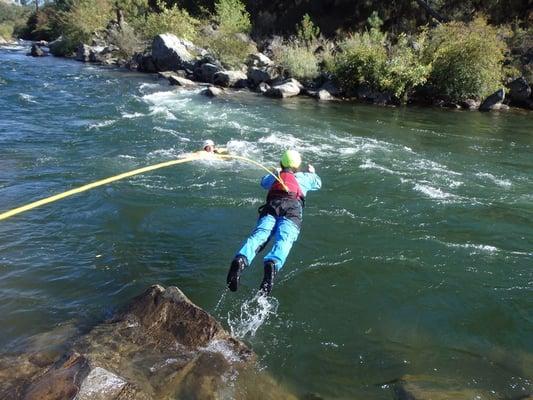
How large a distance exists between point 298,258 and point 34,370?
4.10 m

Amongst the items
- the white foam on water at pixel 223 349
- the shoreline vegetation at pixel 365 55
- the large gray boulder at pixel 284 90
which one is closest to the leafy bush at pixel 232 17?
the shoreline vegetation at pixel 365 55

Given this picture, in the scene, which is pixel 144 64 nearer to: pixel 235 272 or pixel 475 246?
pixel 475 246

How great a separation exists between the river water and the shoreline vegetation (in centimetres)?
856

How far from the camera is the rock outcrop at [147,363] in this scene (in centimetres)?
429

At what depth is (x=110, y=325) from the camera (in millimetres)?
5484

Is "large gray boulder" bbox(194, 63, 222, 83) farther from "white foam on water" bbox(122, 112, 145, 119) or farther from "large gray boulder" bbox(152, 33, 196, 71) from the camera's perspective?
"white foam on water" bbox(122, 112, 145, 119)

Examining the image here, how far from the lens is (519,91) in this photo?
24.6 meters

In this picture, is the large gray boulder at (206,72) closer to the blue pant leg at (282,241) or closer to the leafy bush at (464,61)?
the leafy bush at (464,61)

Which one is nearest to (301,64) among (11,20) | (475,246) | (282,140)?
(282,140)

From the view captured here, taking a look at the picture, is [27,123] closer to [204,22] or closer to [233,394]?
[233,394]

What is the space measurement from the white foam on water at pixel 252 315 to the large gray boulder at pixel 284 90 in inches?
731

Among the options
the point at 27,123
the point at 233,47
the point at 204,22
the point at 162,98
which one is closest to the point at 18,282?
the point at 27,123

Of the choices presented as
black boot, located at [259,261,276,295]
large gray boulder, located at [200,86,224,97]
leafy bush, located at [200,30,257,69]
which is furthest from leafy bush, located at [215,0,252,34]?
black boot, located at [259,261,276,295]

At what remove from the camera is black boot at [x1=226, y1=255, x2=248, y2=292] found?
575 centimetres
